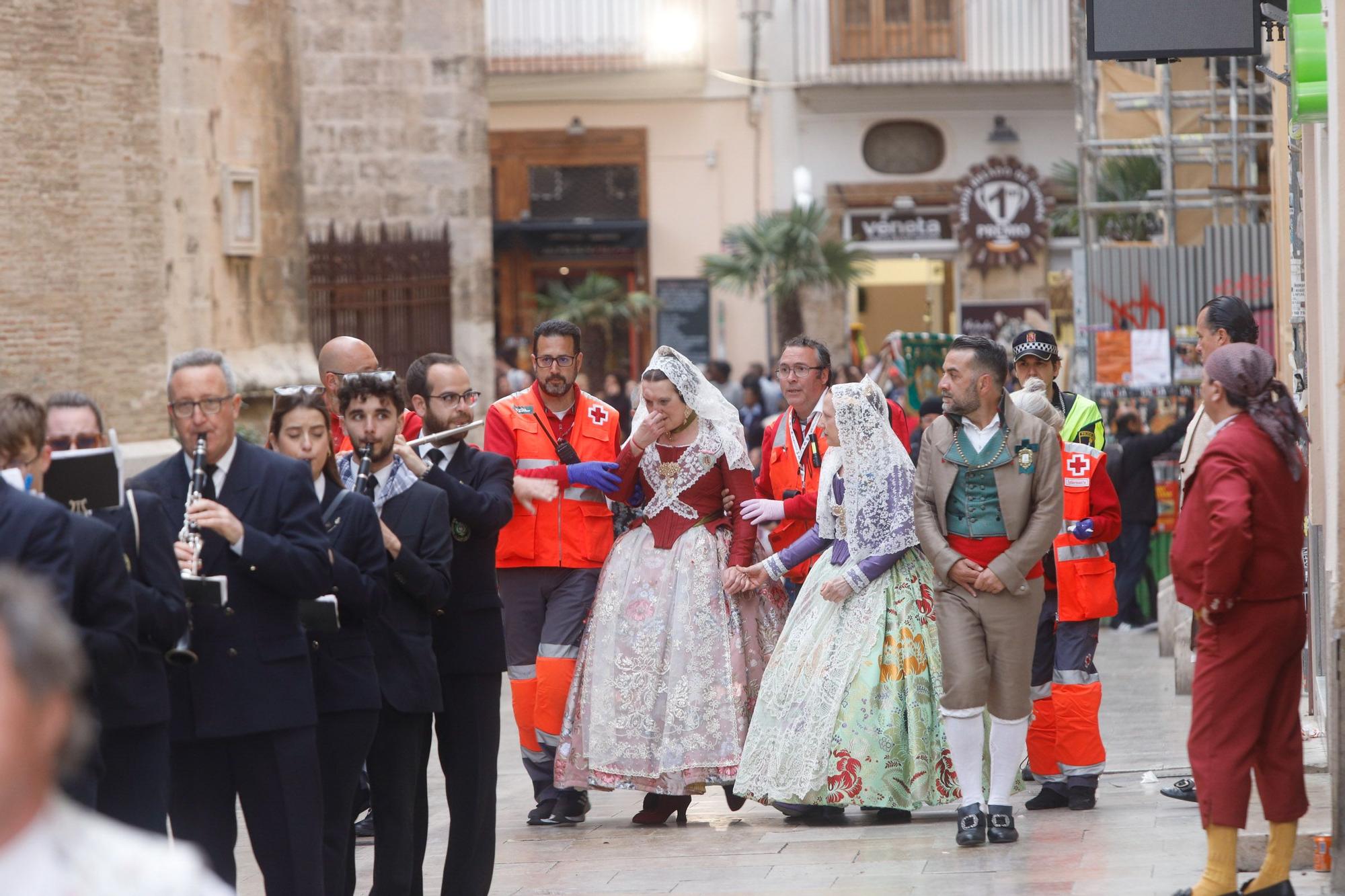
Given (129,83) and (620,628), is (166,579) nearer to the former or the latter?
(620,628)

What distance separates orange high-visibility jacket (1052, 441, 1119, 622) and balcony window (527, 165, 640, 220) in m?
25.6

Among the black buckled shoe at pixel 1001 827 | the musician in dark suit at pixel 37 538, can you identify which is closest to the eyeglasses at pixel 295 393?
the musician in dark suit at pixel 37 538

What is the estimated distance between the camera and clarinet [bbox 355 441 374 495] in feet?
20.6

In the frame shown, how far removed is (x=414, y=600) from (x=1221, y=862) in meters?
2.62

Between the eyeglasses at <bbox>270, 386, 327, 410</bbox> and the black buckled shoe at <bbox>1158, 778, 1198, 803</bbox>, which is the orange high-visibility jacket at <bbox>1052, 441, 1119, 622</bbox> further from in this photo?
the eyeglasses at <bbox>270, 386, 327, 410</bbox>

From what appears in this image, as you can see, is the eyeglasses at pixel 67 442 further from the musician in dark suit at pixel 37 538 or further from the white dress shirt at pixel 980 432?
the white dress shirt at pixel 980 432

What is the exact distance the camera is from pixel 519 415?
8.73 metres

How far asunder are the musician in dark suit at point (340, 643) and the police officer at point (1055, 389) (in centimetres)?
387

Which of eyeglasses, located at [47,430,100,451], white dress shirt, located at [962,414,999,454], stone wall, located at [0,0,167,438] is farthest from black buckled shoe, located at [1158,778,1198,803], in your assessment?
stone wall, located at [0,0,167,438]

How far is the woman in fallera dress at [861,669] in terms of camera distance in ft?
26.4

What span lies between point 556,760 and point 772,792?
971 millimetres

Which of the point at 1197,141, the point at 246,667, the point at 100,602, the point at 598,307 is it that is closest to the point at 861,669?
the point at 246,667

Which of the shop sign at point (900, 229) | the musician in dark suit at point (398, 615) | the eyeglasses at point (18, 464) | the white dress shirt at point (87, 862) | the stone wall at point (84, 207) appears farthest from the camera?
the shop sign at point (900, 229)

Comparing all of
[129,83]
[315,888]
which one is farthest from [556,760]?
[129,83]
